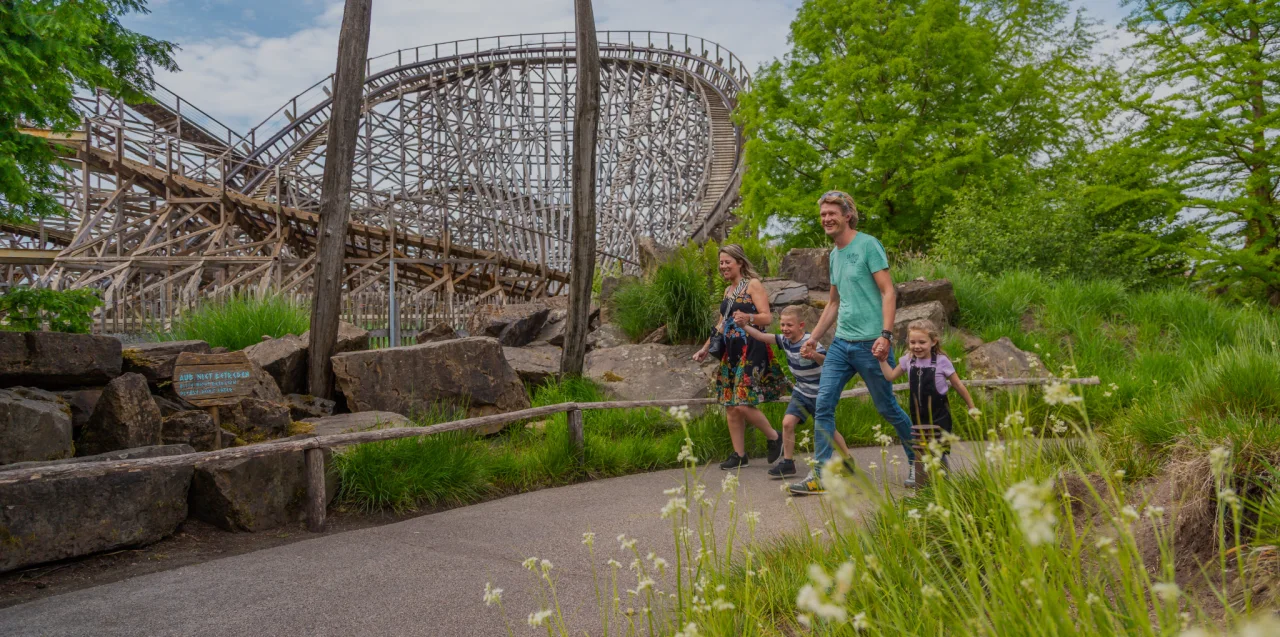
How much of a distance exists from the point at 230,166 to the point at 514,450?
2534 cm

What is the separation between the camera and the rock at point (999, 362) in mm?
8734

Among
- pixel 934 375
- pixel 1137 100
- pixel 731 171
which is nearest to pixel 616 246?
pixel 731 171

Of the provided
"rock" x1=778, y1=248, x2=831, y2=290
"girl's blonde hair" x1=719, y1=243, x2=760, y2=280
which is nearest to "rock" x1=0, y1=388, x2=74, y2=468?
"girl's blonde hair" x1=719, y1=243, x2=760, y2=280

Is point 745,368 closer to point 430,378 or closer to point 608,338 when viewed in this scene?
point 430,378

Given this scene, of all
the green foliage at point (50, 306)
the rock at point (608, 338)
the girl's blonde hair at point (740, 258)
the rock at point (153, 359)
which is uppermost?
the girl's blonde hair at point (740, 258)

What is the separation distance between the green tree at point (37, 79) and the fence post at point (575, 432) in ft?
12.6

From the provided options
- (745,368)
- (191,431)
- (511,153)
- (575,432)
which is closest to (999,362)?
(745,368)

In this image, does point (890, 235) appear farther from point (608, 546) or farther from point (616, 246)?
point (608, 546)

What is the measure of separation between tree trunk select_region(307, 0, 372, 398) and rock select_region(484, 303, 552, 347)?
4.35m

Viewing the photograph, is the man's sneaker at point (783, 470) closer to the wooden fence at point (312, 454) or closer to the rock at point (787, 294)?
the wooden fence at point (312, 454)

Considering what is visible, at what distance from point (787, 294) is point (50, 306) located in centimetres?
875

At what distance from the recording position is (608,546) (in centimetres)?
410

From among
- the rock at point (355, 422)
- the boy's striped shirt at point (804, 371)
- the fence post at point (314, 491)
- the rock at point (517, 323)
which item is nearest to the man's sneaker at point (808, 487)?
the boy's striped shirt at point (804, 371)

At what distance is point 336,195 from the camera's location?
730 centimetres
